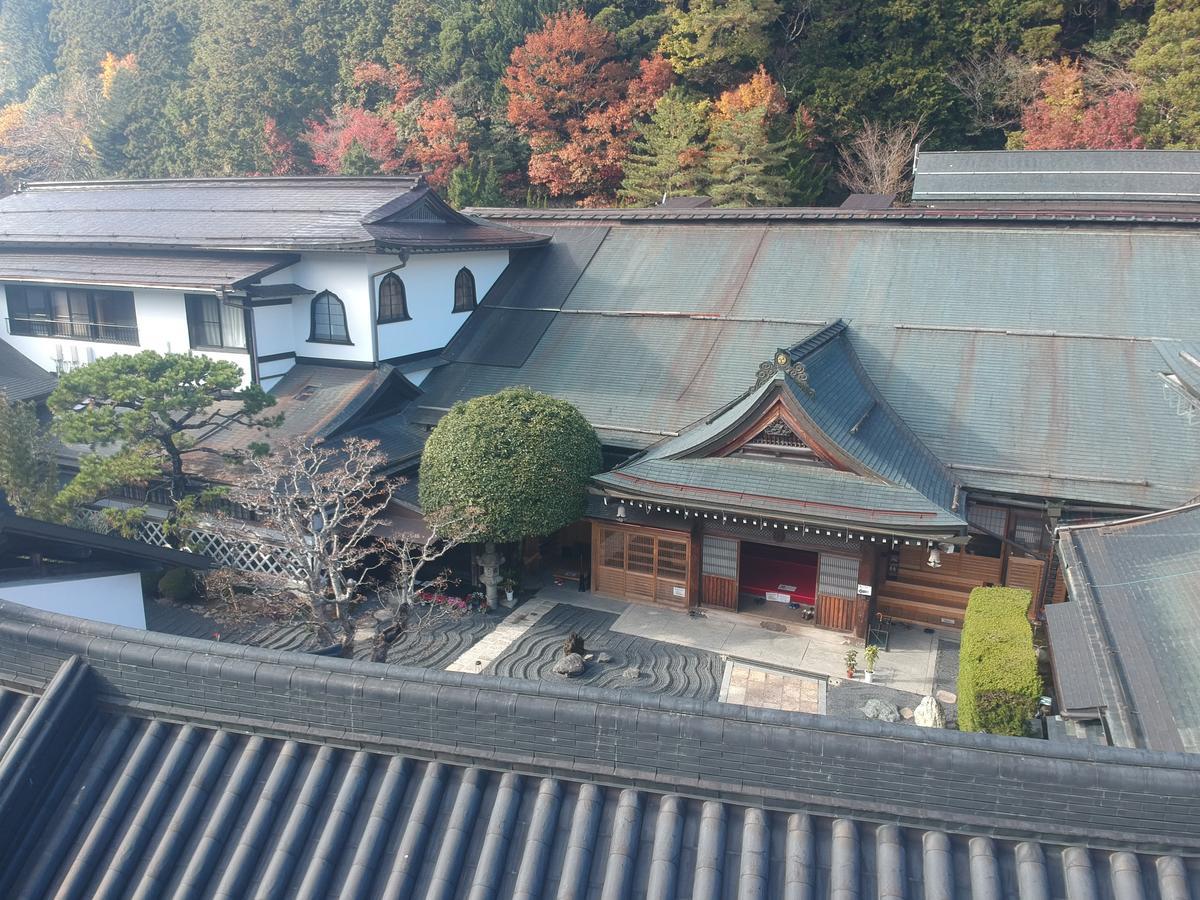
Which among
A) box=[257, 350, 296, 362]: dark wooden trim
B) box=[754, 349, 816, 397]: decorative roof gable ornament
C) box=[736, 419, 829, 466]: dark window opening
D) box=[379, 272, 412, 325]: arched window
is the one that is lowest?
box=[736, 419, 829, 466]: dark window opening

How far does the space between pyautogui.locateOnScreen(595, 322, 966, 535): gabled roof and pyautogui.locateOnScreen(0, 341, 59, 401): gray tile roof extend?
1491cm

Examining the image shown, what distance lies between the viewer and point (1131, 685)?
867 centimetres

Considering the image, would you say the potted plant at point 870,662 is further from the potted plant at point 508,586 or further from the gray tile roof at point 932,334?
the potted plant at point 508,586

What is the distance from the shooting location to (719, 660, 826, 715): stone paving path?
13.9m

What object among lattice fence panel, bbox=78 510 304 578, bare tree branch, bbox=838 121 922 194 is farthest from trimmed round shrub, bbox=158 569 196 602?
bare tree branch, bbox=838 121 922 194

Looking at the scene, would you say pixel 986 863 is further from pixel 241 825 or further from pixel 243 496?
pixel 243 496

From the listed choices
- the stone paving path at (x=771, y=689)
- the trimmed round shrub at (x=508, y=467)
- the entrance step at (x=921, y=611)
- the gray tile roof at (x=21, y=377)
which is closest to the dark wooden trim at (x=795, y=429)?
Answer: the entrance step at (x=921, y=611)

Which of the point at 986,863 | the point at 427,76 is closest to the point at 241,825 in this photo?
the point at 986,863

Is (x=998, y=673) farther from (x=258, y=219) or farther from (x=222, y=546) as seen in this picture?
(x=258, y=219)

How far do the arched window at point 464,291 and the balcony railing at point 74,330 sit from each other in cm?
794

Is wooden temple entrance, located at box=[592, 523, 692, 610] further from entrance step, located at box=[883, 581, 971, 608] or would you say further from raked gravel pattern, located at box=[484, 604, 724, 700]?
entrance step, located at box=[883, 581, 971, 608]

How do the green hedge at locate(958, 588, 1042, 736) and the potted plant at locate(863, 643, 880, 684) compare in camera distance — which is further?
the potted plant at locate(863, 643, 880, 684)

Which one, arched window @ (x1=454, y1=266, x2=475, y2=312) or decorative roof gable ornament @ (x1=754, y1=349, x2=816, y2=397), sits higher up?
arched window @ (x1=454, y1=266, x2=475, y2=312)

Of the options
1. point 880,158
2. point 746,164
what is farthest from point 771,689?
point 880,158
